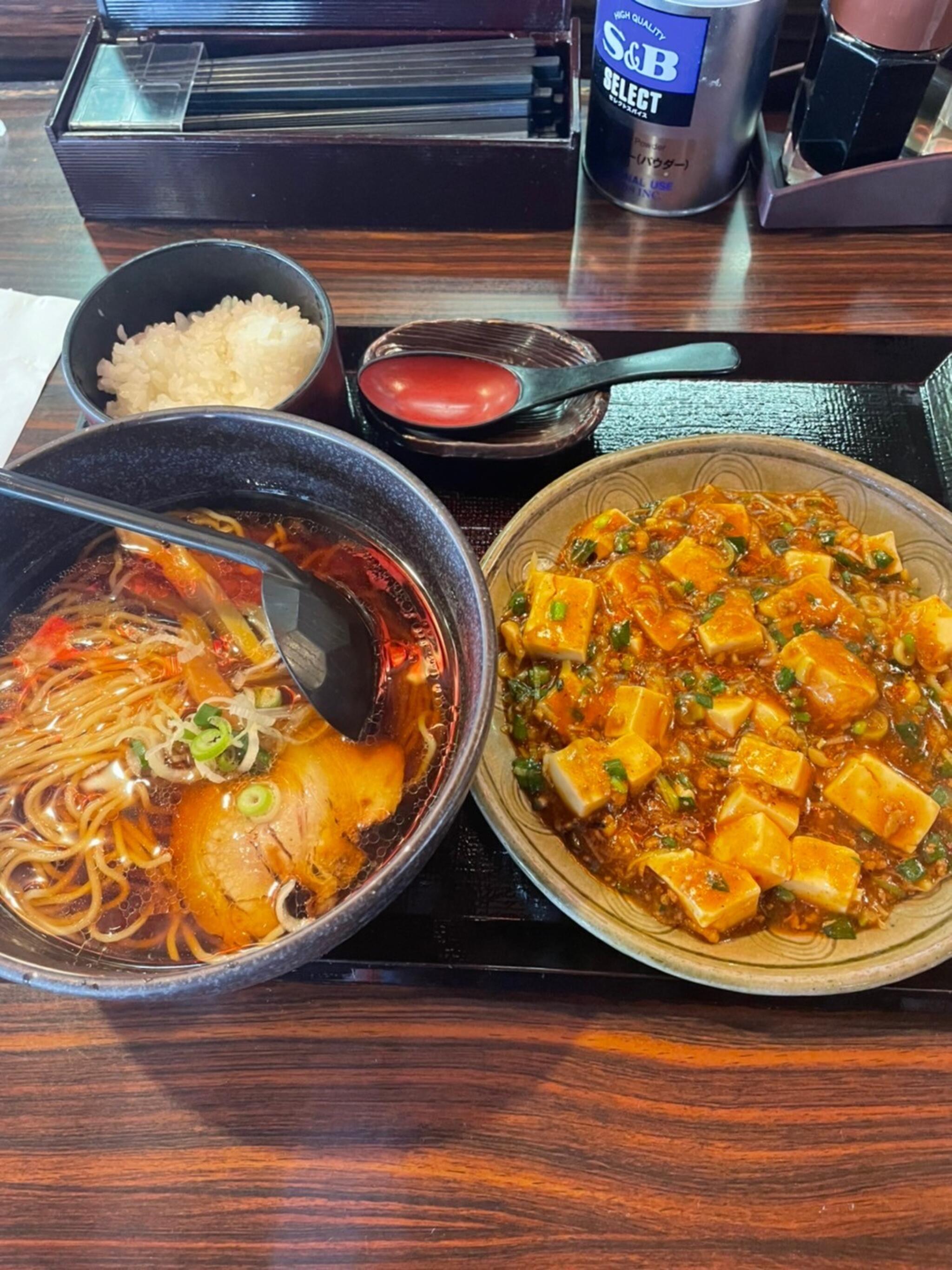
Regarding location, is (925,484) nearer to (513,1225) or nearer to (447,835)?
(447,835)

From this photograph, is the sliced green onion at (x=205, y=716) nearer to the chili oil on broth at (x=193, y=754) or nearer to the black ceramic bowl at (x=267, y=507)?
the chili oil on broth at (x=193, y=754)

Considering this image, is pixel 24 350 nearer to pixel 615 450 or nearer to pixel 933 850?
pixel 615 450

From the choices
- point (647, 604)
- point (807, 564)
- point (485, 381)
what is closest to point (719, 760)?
point (647, 604)

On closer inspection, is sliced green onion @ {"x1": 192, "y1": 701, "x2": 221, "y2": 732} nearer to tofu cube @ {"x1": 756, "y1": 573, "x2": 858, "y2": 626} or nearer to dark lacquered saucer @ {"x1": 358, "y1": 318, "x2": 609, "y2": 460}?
dark lacquered saucer @ {"x1": 358, "y1": 318, "x2": 609, "y2": 460}

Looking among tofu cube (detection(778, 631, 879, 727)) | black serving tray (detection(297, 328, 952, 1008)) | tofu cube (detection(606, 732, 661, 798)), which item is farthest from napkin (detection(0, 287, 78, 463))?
tofu cube (detection(778, 631, 879, 727))

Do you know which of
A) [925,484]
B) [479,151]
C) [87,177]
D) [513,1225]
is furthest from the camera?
[87,177]

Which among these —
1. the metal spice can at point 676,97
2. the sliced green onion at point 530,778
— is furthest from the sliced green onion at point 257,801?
the metal spice can at point 676,97

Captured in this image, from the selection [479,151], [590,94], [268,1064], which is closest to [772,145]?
[590,94]

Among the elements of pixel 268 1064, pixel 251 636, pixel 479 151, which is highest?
pixel 479 151
